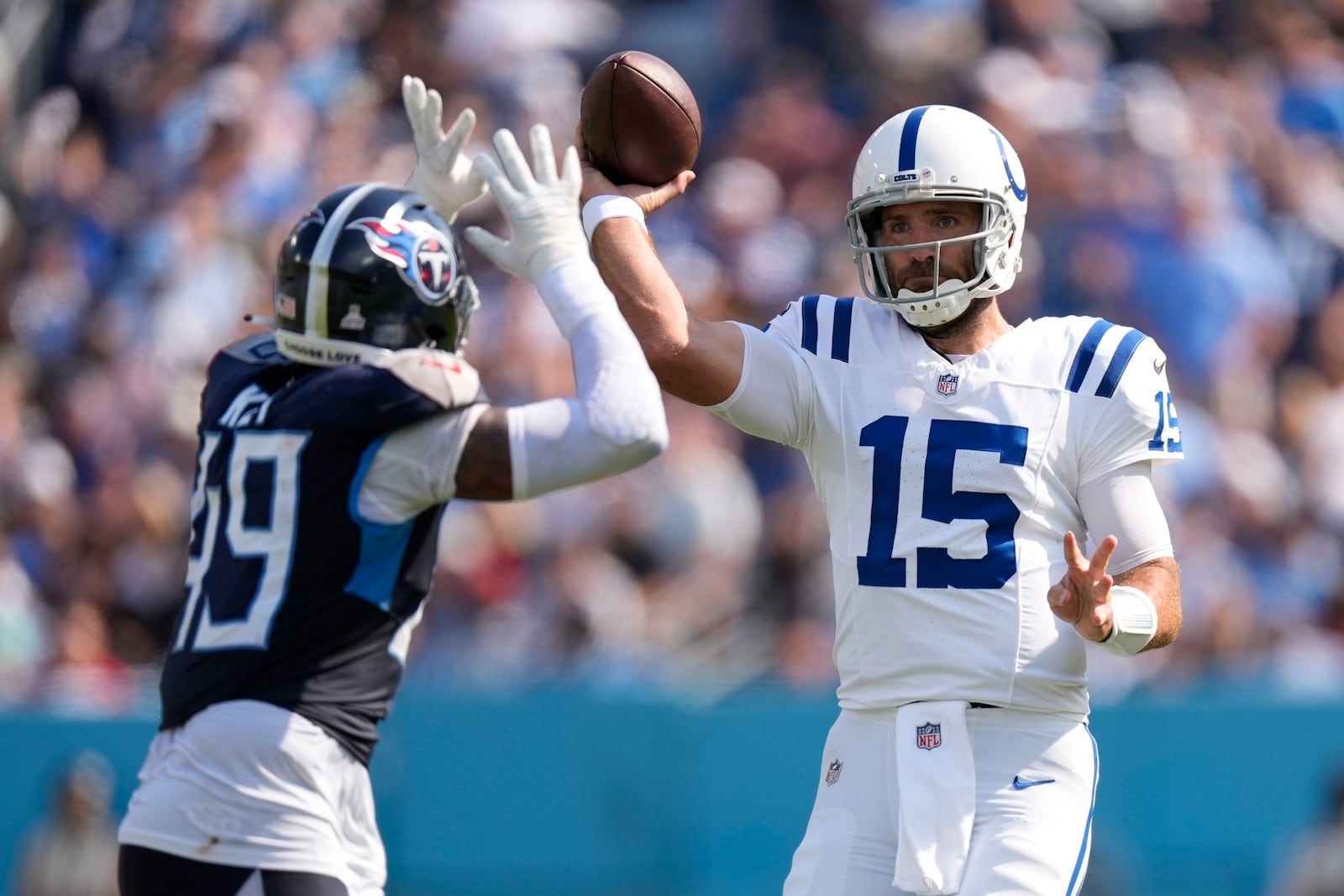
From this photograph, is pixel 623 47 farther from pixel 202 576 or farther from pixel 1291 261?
pixel 202 576

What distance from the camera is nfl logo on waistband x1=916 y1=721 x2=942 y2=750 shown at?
3.61m

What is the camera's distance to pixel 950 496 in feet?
12.2

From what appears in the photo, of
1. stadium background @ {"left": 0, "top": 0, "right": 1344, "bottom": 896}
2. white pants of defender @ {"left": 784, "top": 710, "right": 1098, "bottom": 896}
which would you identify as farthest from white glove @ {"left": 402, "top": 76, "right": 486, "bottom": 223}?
stadium background @ {"left": 0, "top": 0, "right": 1344, "bottom": 896}

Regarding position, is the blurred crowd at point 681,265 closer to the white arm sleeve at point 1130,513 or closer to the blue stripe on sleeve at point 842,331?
the blue stripe on sleeve at point 842,331

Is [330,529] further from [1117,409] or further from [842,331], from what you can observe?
[1117,409]

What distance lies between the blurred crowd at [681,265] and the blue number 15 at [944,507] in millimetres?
4040

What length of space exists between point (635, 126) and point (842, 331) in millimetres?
684

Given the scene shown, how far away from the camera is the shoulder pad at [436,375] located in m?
3.57

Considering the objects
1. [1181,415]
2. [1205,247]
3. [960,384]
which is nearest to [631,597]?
[1181,415]

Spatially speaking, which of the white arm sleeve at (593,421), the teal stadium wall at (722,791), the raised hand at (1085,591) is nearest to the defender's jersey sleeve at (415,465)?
the white arm sleeve at (593,421)

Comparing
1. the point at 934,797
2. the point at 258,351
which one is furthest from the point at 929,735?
the point at 258,351

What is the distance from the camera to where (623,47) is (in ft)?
37.6

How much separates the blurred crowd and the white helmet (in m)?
4.03

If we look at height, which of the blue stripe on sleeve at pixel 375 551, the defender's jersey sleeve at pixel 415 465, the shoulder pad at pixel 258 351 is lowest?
the blue stripe on sleeve at pixel 375 551
